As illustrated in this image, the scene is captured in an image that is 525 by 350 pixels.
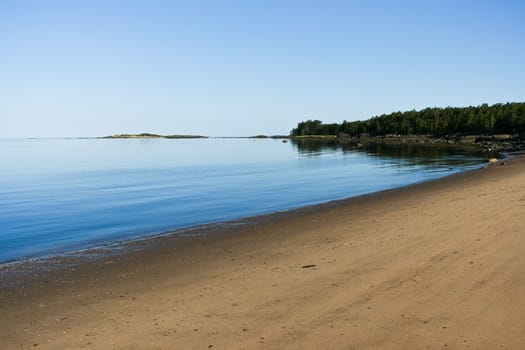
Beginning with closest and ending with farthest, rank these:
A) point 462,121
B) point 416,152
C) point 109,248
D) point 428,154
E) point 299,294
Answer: point 299,294 → point 109,248 → point 428,154 → point 416,152 → point 462,121

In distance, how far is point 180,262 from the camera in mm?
11773

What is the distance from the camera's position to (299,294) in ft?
27.1

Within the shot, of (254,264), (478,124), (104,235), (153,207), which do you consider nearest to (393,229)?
(254,264)

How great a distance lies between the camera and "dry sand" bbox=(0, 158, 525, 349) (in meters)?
6.55

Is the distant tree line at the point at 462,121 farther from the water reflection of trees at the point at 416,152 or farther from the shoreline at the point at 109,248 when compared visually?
the shoreline at the point at 109,248

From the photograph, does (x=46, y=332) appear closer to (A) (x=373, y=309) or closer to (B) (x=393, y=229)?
(A) (x=373, y=309)

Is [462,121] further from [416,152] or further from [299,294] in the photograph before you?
[299,294]

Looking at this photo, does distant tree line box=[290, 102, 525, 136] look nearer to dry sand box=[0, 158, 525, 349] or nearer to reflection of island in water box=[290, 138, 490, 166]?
reflection of island in water box=[290, 138, 490, 166]

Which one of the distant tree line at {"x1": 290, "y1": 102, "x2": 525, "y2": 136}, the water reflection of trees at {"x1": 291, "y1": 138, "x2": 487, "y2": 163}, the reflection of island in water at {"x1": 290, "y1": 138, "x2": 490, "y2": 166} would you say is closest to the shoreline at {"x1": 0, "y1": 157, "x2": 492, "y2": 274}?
the reflection of island in water at {"x1": 290, "y1": 138, "x2": 490, "y2": 166}

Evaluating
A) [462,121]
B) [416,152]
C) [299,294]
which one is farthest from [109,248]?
[462,121]

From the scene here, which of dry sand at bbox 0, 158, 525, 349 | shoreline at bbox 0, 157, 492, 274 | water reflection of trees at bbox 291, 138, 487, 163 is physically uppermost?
dry sand at bbox 0, 158, 525, 349

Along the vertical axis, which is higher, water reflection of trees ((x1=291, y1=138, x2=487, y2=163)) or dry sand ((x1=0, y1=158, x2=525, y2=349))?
dry sand ((x1=0, y1=158, x2=525, y2=349))

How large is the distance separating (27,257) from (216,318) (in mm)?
9231

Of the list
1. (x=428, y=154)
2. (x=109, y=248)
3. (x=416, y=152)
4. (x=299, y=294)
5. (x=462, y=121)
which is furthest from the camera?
(x=462, y=121)
